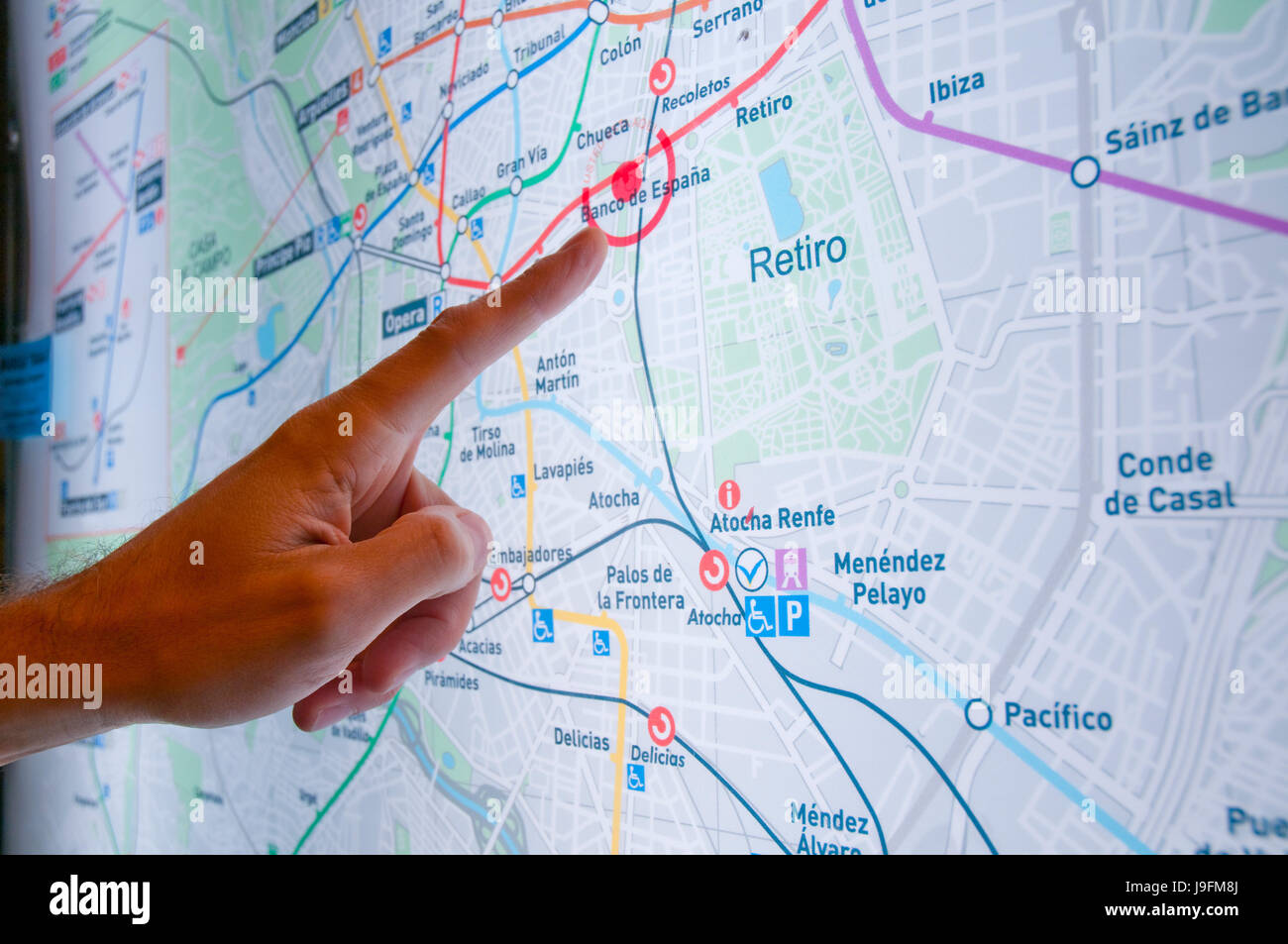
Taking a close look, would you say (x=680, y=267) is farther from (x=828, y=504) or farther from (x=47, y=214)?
(x=47, y=214)

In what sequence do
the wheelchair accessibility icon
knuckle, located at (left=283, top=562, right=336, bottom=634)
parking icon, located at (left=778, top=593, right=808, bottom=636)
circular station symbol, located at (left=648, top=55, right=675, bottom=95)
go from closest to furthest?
knuckle, located at (left=283, top=562, right=336, bottom=634), parking icon, located at (left=778, top=593, right=808, bottom=636), circular station symbol, located at (left=648, top=55, right=675, bottom=95), the wheelchair accessibility icon

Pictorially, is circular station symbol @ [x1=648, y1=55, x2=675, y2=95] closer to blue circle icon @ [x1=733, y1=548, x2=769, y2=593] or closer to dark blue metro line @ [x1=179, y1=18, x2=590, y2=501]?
dark blue metro line @ [x1=179, y1=18, x2=590, y2=501]

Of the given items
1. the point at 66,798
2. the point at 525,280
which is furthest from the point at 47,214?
the point at 525,280

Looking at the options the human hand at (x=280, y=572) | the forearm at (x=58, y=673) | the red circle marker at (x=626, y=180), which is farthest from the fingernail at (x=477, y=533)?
the red circle marker at (x=626, y=180)

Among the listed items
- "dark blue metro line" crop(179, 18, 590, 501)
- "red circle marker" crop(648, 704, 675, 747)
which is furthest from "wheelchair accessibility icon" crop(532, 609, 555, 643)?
"dark blue metro line" crop(179, 18, 590, 501)

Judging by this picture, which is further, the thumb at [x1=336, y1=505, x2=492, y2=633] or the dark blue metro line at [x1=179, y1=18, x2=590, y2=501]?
the dark blue metro line at [x1=179, y1=18, x2=590, y2=501]

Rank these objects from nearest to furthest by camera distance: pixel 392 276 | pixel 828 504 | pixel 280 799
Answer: pixel 828 504 → pixel 392 276 → pixel 280 799
